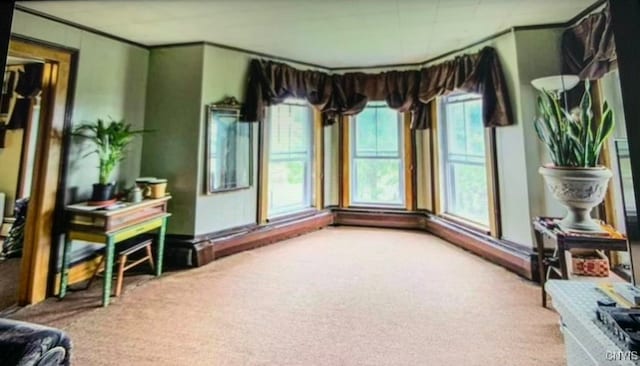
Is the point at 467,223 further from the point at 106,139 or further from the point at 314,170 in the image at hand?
the point at 106,139

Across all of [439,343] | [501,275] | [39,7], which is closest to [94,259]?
[39,7]

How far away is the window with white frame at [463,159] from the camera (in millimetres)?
3586

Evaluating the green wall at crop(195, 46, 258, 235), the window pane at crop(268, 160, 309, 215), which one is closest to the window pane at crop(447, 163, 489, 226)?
the window pane at crop(268, 160, 309, 215)

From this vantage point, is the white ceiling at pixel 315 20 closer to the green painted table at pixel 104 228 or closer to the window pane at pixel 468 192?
the window pane at pixel 468 192

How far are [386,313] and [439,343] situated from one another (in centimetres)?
44

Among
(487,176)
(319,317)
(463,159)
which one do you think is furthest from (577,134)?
(319,317)

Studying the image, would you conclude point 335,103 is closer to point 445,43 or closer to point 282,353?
point 445,43

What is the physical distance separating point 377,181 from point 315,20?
104 inches

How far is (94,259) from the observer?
9.62 ft

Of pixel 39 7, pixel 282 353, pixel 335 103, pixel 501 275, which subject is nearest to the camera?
pixel 282 353

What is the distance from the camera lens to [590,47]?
95.8 inches

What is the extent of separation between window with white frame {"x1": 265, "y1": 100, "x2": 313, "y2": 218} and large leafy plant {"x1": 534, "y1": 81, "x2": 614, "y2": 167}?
2964 mm

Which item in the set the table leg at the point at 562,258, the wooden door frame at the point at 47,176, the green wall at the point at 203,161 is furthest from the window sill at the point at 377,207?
the wooden door frame at the point at 47,176

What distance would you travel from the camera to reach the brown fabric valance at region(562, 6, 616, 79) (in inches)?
88.4
